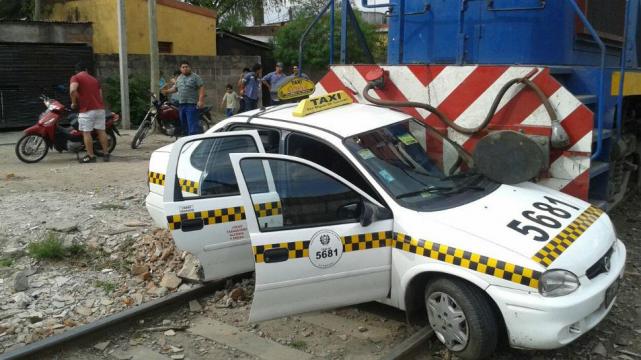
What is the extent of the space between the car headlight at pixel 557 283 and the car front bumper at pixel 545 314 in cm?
3

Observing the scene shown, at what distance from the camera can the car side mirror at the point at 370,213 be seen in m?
3.93

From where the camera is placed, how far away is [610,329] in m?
4.44

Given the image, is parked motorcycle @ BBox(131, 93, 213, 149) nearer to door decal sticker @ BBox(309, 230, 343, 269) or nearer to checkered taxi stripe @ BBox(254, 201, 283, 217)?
checkered taxi stripe @ BBox(254, 201, 283, 217)

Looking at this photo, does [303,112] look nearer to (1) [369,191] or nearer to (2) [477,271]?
(1) [369,191]

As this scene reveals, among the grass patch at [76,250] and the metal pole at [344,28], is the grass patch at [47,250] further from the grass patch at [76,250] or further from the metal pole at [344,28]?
the metal pole at [344,28]

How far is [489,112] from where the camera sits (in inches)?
209

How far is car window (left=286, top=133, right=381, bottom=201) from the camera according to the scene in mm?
4395

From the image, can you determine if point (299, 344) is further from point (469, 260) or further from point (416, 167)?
point (416, 167)

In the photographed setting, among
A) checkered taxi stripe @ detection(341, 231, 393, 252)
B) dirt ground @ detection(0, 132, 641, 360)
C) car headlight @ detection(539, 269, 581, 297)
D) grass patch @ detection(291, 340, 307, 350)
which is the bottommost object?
grass patch @ detection(291, 340, 307, 350)

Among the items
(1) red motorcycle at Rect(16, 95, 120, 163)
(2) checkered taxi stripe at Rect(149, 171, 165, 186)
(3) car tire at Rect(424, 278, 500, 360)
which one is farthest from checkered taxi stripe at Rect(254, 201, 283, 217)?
(1) red motorcycle at Rect(16, 95, 120, 163)

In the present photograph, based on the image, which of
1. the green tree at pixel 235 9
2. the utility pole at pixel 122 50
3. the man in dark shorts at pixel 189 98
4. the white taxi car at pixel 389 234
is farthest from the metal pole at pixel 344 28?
the green tree at pixel 235 9

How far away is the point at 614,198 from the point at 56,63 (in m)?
13.4

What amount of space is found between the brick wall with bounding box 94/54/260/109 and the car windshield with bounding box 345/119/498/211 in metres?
13.5

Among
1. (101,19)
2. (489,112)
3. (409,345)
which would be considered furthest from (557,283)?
(101,19)
